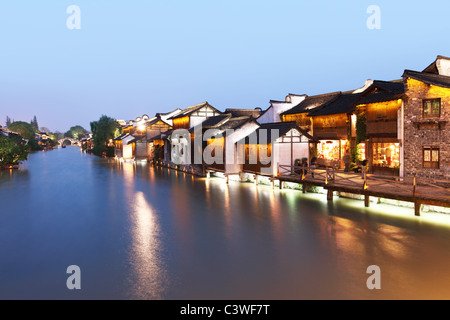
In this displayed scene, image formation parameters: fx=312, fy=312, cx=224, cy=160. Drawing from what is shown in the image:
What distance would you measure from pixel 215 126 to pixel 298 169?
14.1 m

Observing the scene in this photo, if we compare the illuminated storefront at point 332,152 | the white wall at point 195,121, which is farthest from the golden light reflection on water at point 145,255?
the white wall at point 195,121

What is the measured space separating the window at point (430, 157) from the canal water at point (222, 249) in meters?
4.18

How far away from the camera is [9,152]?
146ft

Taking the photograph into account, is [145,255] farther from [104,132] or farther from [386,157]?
[104,132]

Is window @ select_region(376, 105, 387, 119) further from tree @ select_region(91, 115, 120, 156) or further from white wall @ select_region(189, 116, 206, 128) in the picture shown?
tree @ select_region(91, 115, 120, 156)

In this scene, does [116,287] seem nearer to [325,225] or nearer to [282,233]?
[282,233]

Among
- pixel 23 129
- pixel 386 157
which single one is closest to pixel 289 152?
pixel 386 157

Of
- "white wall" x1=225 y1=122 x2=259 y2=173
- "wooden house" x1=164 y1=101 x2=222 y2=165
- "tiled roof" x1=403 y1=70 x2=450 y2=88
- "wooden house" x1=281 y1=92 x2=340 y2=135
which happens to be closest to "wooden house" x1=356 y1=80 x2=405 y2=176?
"tiled roof" x1=403 y1=70 x2=450 y2=88

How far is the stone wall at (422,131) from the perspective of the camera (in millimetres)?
19047

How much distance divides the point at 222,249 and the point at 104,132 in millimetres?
72889

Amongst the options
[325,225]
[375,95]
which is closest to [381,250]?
[325,225]

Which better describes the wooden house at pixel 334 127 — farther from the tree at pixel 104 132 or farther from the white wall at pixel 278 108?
the tree at pixel 104 132

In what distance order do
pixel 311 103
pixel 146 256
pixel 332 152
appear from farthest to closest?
pixel 311 103 → pixel 332 152 → pixel 146 256

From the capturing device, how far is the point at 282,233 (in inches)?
552
